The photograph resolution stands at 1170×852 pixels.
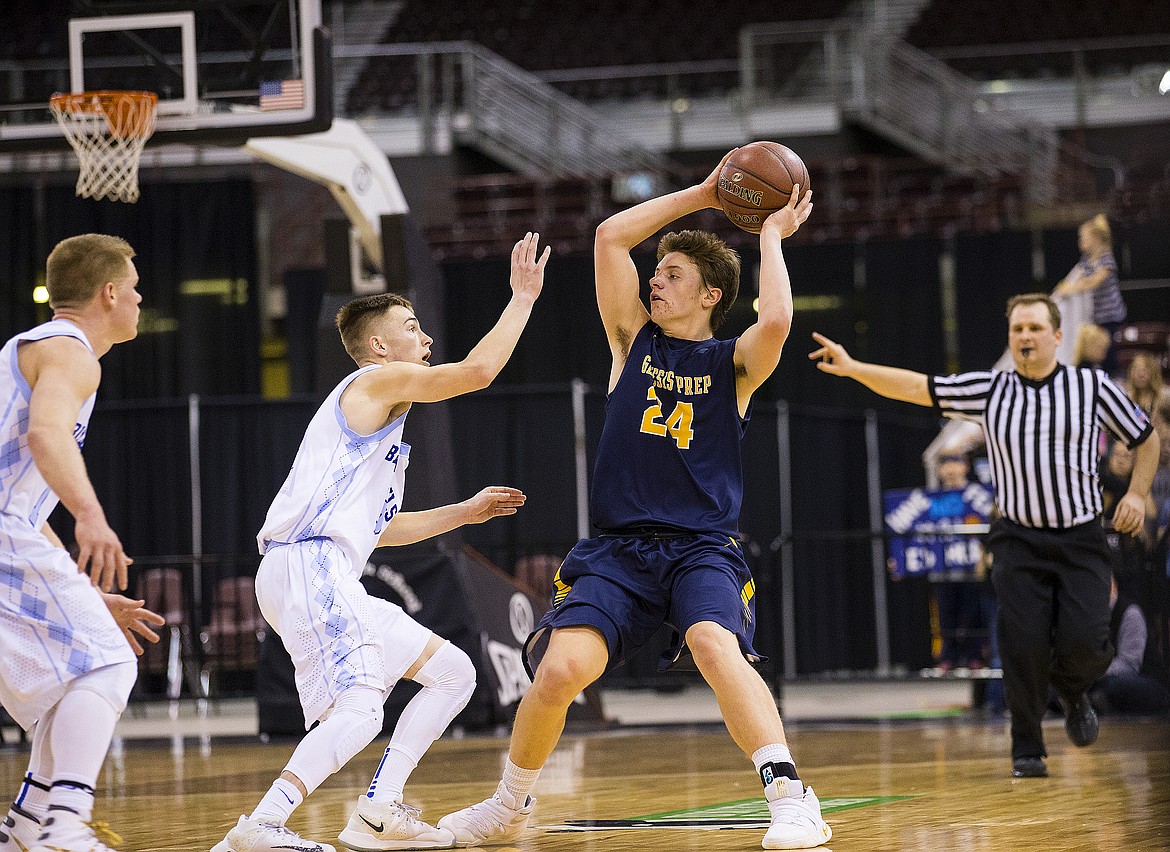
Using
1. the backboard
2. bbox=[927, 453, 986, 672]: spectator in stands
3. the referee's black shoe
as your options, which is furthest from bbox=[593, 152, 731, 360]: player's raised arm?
bbox=[927, 453, 986, 672]: spectator in stands

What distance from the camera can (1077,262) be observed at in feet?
46.2

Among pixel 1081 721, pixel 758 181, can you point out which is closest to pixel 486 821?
pixel 758 181

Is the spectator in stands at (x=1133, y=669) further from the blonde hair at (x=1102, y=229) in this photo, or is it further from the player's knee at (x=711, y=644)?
the player's knee at (x=711, y=644)

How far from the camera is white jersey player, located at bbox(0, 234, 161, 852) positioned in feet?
10.5

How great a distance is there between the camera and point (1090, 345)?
1193 centimetres

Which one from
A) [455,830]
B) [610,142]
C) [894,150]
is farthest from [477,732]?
[894,150]

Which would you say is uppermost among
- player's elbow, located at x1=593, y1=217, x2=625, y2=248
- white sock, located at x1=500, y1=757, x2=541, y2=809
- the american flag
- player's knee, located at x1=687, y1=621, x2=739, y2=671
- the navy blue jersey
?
the american flag

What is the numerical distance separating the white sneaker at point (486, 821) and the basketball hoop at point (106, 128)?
4.83 m

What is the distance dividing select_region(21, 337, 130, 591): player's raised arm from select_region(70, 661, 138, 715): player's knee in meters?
0.20

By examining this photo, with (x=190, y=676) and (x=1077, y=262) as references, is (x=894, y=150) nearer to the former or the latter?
(x=1077, y=262)

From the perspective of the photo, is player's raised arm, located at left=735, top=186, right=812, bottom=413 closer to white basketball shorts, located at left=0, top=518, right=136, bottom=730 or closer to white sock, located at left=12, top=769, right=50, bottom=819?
white basketball shorts, located at left=0, top=518, right=136, bottom=730

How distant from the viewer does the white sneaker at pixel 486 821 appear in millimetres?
4008

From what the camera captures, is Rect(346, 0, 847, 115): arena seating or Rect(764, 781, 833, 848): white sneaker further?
Rect(346, 0, 847, 115): arena seating

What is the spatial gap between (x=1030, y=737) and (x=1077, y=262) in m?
9.32
